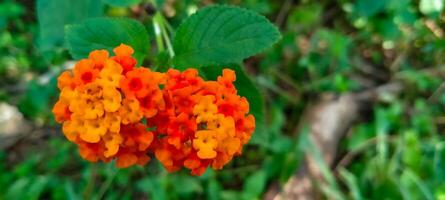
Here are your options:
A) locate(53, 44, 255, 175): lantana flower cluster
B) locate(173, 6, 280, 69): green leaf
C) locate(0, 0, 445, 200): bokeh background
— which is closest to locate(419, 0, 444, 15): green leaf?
locate(0, 0, 445, 200): bokeh background

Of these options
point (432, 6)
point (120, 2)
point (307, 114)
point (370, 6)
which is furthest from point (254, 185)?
point (120, 2)

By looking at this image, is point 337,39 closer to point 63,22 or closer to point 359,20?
point 359,20

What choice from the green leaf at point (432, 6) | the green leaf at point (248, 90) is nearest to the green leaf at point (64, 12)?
the green leaf at point (248, 90)

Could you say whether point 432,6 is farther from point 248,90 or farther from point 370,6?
point 248,90

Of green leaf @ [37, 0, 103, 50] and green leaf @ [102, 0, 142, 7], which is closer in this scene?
green leaf @ [102, 0, 142, 7]

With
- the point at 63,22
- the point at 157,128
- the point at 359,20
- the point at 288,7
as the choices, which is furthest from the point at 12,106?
the point at 157,128

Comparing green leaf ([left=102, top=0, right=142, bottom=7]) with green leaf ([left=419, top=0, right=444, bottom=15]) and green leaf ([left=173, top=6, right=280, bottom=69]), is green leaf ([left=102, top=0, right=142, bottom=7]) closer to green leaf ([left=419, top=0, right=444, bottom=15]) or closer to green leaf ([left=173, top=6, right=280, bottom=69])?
green leaf ([left=173, top=6, right=280, bottom=69])
